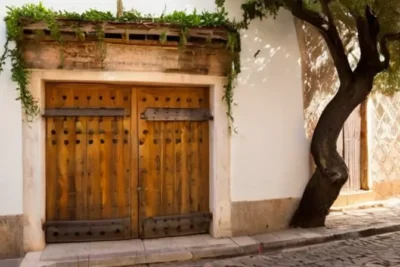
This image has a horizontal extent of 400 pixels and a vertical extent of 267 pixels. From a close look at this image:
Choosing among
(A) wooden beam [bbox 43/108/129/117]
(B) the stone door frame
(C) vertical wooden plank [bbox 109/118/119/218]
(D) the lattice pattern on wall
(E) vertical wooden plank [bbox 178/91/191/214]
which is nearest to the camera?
(B) the stone door frame

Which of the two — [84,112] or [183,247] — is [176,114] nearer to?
[84,112]

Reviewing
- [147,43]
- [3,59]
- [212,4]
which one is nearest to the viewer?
[3,59]

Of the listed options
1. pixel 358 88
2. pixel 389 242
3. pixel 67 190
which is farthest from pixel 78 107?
pixel 389 242

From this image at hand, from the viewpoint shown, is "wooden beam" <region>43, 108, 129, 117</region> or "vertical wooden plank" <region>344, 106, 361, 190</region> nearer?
"wooden beam" <region>43, 108, 129, 117</region>

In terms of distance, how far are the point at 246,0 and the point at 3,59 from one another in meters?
3.50

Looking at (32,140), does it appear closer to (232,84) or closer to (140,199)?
(140,199)

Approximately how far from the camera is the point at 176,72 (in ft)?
21.3

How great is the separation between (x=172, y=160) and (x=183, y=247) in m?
1.28

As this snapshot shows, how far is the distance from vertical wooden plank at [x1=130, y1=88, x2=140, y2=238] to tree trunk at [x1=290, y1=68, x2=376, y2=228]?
2482 millimetres

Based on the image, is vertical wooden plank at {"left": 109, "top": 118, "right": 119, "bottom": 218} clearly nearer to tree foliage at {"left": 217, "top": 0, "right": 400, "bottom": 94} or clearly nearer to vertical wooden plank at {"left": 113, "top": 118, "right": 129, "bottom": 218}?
vertical wooden plank at {"left": 113, "top": 118, "right": 129, "bottom": 218}

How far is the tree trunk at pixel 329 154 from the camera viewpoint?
22.6 feet

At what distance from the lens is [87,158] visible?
641cm

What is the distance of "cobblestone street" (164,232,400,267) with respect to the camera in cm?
581

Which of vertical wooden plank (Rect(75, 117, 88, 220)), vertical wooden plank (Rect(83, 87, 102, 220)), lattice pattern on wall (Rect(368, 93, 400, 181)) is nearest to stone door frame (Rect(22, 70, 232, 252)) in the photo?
vertical wooden plank (Rect(83, 87, 102, 220))
